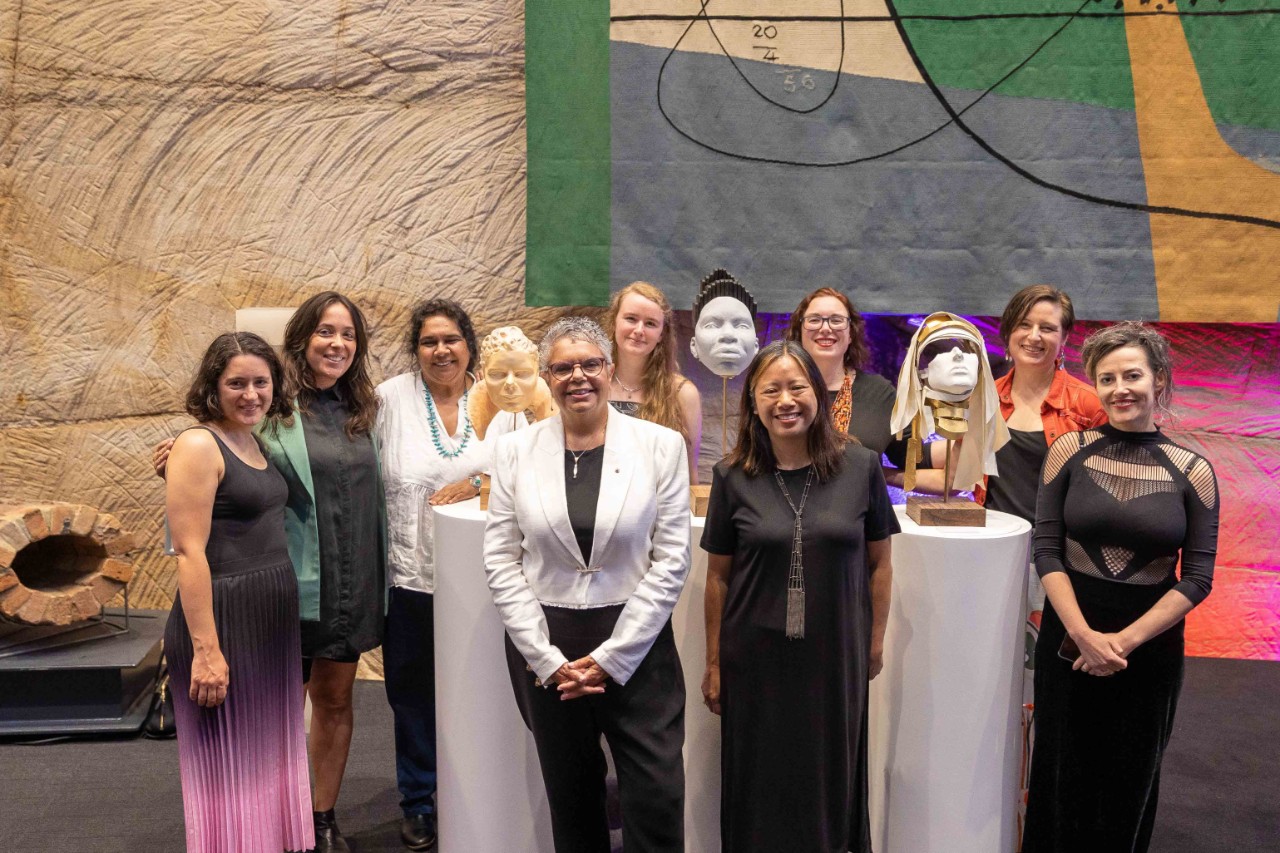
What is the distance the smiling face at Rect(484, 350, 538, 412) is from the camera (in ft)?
9.73

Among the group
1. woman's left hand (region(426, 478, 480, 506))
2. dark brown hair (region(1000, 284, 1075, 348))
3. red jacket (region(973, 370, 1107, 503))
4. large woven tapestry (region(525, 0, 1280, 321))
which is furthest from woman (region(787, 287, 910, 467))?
large woven tapestry (region(525, 0, 1280, 321))

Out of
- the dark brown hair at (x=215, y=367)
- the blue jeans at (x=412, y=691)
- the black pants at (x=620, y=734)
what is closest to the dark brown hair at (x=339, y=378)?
the dark brown hair at (x=215, y=367)

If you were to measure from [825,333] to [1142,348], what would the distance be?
3.17 feet

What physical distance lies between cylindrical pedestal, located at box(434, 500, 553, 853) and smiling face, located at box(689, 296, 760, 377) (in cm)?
86

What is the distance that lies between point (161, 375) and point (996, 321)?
4.13 m

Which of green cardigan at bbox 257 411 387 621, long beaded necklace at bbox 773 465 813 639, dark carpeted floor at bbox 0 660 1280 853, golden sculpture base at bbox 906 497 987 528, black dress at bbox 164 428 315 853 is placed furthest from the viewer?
dark carpeted floor at bbox 0 660 1280 853

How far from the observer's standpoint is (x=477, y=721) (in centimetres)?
298

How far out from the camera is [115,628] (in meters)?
4.57

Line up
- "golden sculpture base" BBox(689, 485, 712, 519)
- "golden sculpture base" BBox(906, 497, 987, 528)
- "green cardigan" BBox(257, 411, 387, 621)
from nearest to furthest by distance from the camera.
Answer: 1. "golden sculpture base" BBox(906, 497, 987, 528)
2. "green cardigan" BBox(257, 411, 387, 621)
3. "golden sculpture base" BBox(689, 485, 712, 519)

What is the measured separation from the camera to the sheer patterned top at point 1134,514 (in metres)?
2.66

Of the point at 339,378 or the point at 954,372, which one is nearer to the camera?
the point at 954,372

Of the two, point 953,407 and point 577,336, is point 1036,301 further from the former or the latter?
point 577,336

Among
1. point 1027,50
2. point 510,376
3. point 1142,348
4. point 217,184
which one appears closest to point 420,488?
point 510,376

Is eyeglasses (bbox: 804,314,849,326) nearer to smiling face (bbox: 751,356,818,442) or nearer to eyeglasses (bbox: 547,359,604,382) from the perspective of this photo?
smiling face (bbox: 751,356,818,442)
